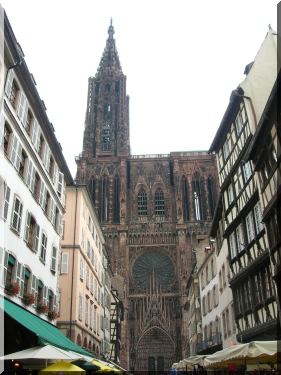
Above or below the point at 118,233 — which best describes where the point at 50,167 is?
below

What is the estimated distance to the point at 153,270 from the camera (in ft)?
172

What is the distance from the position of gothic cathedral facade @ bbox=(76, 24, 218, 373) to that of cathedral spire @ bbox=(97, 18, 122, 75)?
331 inches

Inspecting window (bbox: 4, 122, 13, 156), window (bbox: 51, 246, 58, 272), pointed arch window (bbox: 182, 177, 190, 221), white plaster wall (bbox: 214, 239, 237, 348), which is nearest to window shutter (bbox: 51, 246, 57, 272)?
window (bbox: 51, 246, 58, 272)

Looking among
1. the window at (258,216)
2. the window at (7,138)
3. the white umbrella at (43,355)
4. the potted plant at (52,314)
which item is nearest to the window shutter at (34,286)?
the potted plant at (52,314)

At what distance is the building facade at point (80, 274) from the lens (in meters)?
22.9

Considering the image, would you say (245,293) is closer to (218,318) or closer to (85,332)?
(218,318)

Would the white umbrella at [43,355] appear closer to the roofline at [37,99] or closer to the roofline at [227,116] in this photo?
the roofline at [37,99]

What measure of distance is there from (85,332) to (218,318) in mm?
7754

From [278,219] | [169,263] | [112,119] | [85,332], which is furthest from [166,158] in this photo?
[278,219]

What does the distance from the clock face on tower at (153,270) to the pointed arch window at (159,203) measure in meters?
5.51

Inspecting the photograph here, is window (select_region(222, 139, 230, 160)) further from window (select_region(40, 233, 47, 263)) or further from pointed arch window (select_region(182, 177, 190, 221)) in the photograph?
pointed arch window (select_region(182, 177, 190, 221))

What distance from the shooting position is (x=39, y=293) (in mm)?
17750

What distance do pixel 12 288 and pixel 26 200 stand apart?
11.7ft

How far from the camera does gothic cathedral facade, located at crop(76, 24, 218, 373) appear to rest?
4869cm
